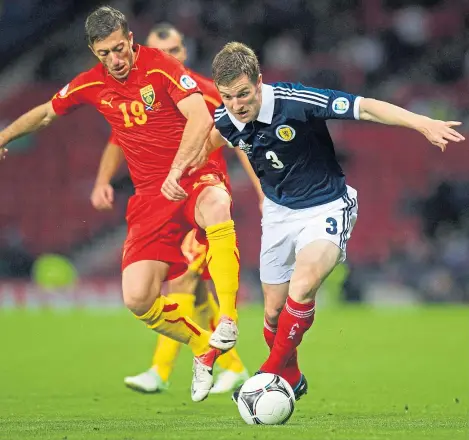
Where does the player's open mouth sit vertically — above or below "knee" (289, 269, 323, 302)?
above

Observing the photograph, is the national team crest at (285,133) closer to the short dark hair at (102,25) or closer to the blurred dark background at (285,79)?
the short dark hair at (102,25)

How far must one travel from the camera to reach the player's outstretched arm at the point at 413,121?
5.40 metres

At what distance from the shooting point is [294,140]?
6.15 metres

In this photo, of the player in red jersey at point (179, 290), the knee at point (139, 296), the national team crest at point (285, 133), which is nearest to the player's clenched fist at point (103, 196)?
the player in red jersey at point (179, 290)

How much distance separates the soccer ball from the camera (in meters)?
5.70

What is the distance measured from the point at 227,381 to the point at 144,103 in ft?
7.37

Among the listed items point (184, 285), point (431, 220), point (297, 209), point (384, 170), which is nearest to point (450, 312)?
point (431, 220)

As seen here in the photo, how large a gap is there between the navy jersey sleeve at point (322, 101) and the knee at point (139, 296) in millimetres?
1568

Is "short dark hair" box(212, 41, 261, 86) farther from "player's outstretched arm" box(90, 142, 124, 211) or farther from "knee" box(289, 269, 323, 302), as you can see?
"player's outstretched arm" box(90, 142, 124, 211)

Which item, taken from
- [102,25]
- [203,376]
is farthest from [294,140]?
[203,376]

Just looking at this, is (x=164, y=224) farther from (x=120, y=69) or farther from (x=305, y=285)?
(x=305, y=285)

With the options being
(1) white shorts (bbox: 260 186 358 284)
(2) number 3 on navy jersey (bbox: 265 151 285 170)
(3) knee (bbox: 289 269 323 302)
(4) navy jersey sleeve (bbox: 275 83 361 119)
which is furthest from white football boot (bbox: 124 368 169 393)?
(4) navy jersey sleeve (bbox: 275 83 361 119)

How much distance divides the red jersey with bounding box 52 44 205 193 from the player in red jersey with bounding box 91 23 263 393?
2.02ft

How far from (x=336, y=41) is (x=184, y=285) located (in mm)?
13037
